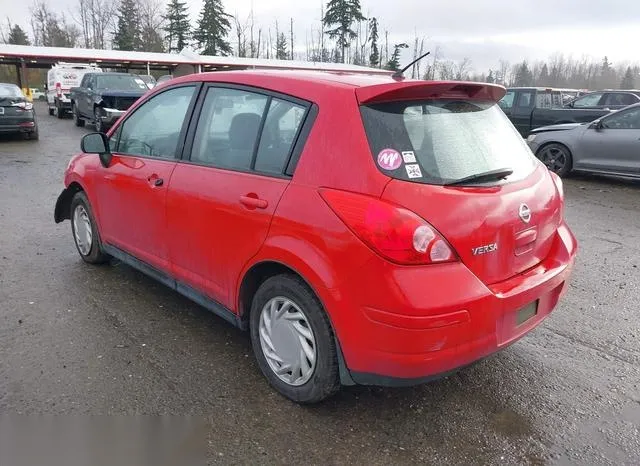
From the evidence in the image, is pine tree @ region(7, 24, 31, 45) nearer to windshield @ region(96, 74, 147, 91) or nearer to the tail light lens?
windshield @ region(96, 74, 147, 91)

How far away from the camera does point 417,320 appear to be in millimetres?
2270

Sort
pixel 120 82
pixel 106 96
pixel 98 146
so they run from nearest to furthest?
pixel 98 146 < pixel 106 96 < pixel 120 82

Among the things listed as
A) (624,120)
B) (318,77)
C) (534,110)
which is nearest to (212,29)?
(534,110)

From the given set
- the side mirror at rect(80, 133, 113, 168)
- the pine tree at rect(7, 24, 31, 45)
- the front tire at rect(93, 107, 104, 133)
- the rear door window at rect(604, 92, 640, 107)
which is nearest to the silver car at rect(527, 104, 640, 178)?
the rear door window at rect(604, 92, 640, 107)

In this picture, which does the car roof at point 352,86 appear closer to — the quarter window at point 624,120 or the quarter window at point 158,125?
the quarter window at point 158,125

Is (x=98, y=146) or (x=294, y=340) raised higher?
(x=98, y=146)

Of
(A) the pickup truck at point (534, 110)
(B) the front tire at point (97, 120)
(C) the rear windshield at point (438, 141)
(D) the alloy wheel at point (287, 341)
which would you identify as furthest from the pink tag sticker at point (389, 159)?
(B) the front tire at point (97, 120)

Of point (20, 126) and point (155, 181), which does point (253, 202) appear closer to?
point (155, 181)

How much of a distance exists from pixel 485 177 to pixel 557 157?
8651mm

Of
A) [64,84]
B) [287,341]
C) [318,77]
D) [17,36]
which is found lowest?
[287,341]

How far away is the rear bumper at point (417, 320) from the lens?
2287 millimetres

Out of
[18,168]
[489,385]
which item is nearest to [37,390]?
[489,385]

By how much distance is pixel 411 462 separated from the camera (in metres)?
2.44

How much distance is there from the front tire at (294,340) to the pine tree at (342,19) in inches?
2454
